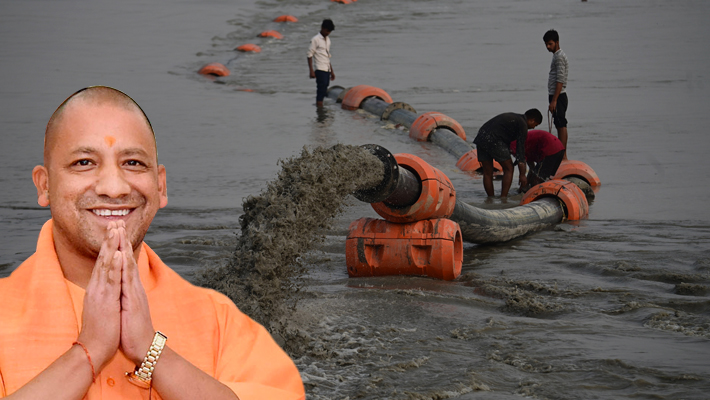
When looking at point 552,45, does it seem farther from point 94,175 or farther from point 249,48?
point 249,48

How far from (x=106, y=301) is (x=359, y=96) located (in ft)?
47.4

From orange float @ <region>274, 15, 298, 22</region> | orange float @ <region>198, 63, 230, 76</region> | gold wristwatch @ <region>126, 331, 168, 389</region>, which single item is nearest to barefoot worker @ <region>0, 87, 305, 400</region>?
gold wristwatch @ <region>126, 331, 168, 389</region>

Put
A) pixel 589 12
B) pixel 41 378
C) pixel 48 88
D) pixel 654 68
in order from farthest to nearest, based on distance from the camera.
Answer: pixel 589 12, pixel 654 68, pixel 48 88, pixel 41 378

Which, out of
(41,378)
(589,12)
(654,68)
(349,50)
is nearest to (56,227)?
(41,378)

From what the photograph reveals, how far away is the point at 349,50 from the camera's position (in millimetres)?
23500

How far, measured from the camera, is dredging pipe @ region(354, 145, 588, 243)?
18.2ft

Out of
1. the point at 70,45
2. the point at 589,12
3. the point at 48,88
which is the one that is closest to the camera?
the point at 48,88

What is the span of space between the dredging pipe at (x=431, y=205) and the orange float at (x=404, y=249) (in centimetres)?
10

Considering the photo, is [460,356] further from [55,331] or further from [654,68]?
[654,68]

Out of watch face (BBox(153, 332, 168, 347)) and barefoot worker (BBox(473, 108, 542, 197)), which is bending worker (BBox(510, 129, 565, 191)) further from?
watch face (BBox(153, 332, 168, 347))

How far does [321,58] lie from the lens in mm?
15352

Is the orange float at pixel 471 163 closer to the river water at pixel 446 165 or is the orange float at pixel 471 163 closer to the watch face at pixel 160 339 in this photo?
the river water at pixel 446 165

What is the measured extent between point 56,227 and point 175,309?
1.12ft

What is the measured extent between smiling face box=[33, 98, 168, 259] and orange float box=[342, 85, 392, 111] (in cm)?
1421
